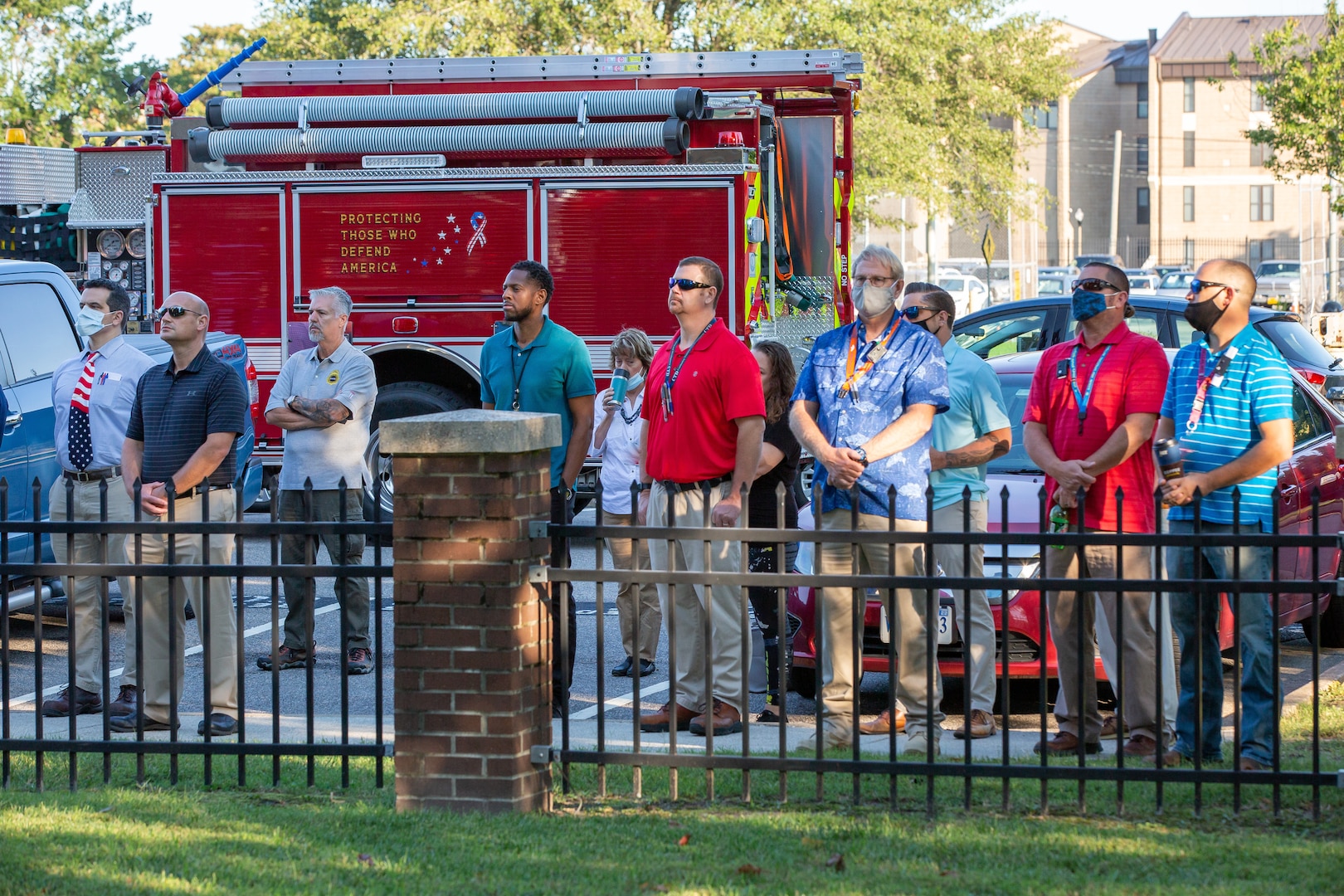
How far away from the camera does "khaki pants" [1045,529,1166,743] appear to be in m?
5.58

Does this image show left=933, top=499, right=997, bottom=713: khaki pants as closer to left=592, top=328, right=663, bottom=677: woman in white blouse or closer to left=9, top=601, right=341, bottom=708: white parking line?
left=592, top=328, right=663, bottom=677: woman in white blouse

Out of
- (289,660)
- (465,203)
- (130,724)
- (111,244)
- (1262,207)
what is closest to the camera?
(130,724)

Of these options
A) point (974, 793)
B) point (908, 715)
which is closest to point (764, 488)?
point (908, 715)

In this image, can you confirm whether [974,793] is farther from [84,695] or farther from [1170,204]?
[1170,204]

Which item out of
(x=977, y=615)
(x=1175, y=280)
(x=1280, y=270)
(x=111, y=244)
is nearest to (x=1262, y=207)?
(x=1280, y=270)

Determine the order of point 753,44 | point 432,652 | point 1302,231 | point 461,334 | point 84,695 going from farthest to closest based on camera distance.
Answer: point 1302,231 → point 753,44 → point 461,334 → point 84,695 → point 432,652

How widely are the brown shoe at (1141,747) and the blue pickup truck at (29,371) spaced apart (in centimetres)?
480

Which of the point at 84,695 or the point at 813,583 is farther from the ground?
the point at 813,583

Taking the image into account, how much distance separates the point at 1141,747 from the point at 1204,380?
1303mm

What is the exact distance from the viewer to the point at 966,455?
6219 mm

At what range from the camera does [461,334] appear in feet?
38.9

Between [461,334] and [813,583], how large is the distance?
24.7 feet

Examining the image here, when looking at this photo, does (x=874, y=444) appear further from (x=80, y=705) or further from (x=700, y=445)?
(x=80, y=705)

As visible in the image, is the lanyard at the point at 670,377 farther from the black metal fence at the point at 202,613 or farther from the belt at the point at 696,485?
the black metal fence at the point at 202,613
